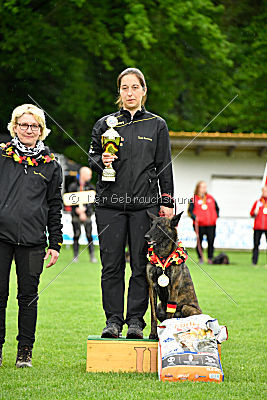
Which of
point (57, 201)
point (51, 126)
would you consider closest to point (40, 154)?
point (57, 201)

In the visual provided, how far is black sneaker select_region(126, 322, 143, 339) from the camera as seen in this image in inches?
193

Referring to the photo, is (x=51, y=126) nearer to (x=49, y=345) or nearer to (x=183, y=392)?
(x=49, y=345)

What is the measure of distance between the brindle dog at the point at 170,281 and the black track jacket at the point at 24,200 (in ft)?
2.64

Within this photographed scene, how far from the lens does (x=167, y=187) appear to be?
16.6ft

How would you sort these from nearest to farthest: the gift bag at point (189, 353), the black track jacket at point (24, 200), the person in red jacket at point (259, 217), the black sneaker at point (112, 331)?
the gift bag at point (189, 353)
the black track jacket at point (24, 200)
the black sneaker at point (112, 331)
the person in red jacket at point (259, 217)

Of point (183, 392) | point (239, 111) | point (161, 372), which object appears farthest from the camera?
point (239, 111)

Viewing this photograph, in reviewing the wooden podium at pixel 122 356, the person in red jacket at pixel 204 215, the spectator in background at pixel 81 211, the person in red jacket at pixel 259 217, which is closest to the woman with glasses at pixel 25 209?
the wooden podium at pixel 122 356

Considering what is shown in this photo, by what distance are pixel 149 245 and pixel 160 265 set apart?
0.18 m

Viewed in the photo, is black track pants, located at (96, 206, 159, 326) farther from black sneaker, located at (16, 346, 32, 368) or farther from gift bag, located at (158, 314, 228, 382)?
black sneaker, located at (16, 346, 32, 368)

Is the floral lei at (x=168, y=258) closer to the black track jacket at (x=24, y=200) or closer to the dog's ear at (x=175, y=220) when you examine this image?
the dog's ear at (x=175, y=220)

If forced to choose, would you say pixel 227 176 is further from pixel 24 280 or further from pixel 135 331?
pixel 24 280

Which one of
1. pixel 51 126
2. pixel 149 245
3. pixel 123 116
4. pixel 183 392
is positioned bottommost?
pixel 183 392

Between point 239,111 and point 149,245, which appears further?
point 239,111

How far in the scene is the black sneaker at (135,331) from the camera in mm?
4914
